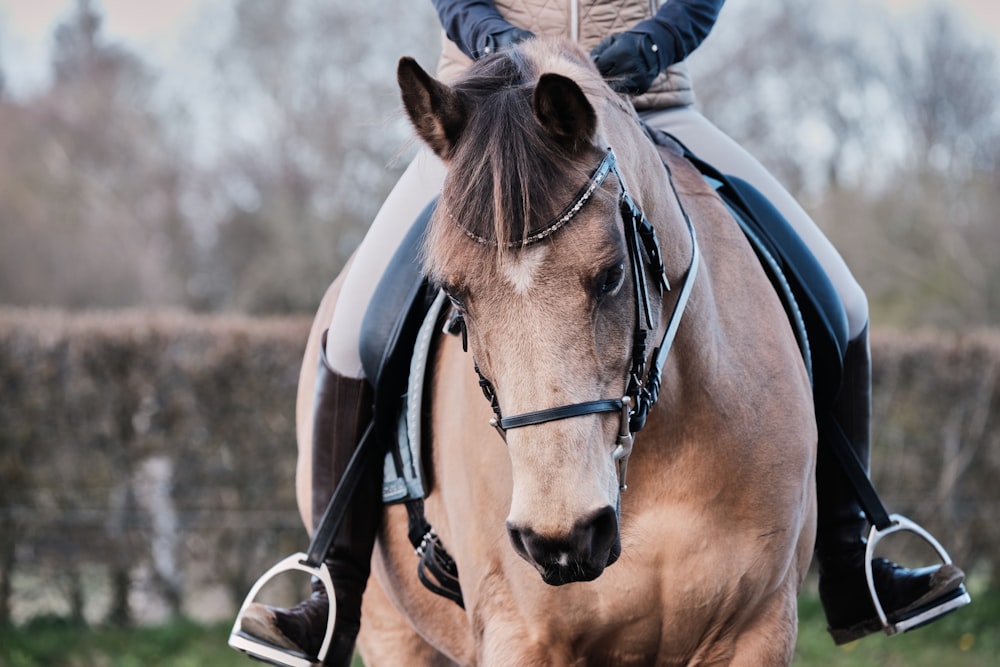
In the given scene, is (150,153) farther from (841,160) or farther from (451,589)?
(451,589)

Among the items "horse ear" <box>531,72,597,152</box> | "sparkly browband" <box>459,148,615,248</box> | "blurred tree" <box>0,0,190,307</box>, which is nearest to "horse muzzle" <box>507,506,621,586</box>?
"sparkly browband" <box>459,148,615,248</box>

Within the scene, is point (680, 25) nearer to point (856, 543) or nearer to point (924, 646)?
point (856, 543)

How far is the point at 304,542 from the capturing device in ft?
29.5

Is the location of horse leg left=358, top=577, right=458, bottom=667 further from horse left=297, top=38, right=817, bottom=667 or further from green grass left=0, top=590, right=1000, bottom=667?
green grass left=0, top=590, right=1000, bottom=667

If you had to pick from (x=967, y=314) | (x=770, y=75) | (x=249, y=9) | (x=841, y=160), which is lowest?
(x=967, y=314)

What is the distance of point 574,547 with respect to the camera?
219 centimetres

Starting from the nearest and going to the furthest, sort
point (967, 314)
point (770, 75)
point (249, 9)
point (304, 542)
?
point (304, 542), point (967, 314), point (770, 75), point (249, 9)

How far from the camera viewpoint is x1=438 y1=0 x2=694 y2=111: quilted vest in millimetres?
3686

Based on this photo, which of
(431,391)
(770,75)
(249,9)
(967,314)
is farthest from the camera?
(249,9)

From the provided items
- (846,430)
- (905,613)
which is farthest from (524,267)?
(905,613)

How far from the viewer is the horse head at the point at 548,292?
87.8 inches

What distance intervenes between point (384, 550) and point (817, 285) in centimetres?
171

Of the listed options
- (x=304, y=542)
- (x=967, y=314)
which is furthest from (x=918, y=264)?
(x=304, y=542)

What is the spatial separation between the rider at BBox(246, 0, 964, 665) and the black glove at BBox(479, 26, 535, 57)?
359mm
